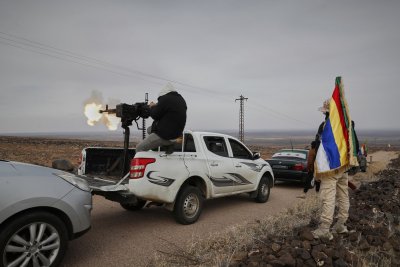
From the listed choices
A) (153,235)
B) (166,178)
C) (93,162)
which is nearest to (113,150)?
(93,162)

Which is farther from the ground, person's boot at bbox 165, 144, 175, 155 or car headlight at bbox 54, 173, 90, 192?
person's boot at bbox 165, 144, 175, 155

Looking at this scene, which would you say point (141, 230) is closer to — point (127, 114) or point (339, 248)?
point (127, 114)

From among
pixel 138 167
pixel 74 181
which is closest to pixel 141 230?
pixel 138 167

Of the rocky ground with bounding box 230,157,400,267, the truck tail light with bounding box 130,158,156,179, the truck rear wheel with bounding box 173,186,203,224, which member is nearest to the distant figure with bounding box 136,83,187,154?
the truck tail light with bounding box 130,158,156,179

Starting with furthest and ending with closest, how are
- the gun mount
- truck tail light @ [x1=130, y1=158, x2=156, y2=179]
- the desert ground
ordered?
the gun mount < truck tail light @ [x1=130, y1=158, x2=156, y2=179] < the desert ground

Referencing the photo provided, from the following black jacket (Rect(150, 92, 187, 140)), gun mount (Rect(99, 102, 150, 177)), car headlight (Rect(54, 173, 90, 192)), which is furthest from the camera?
gun mount (Rect(99, 102, 150, 177))

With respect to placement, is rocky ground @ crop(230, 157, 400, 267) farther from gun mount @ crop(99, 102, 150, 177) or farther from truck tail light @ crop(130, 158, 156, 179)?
gun mount @ crop(99, 102, 150, 177)

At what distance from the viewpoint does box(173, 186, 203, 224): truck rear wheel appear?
566 centimetres

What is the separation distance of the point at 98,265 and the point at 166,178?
1.83m

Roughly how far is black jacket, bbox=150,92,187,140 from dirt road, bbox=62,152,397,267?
5.83 feet

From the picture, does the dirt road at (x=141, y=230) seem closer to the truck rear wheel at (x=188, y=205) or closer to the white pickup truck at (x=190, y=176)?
the truck rear wheel at (x=188, y=205)

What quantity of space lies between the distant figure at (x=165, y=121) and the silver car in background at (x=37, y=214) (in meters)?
1.84

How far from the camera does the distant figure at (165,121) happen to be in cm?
546

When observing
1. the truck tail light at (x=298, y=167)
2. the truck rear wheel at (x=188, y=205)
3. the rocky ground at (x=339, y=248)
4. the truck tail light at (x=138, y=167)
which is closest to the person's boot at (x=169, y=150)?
the truck tail light at (x=138, y=167)
